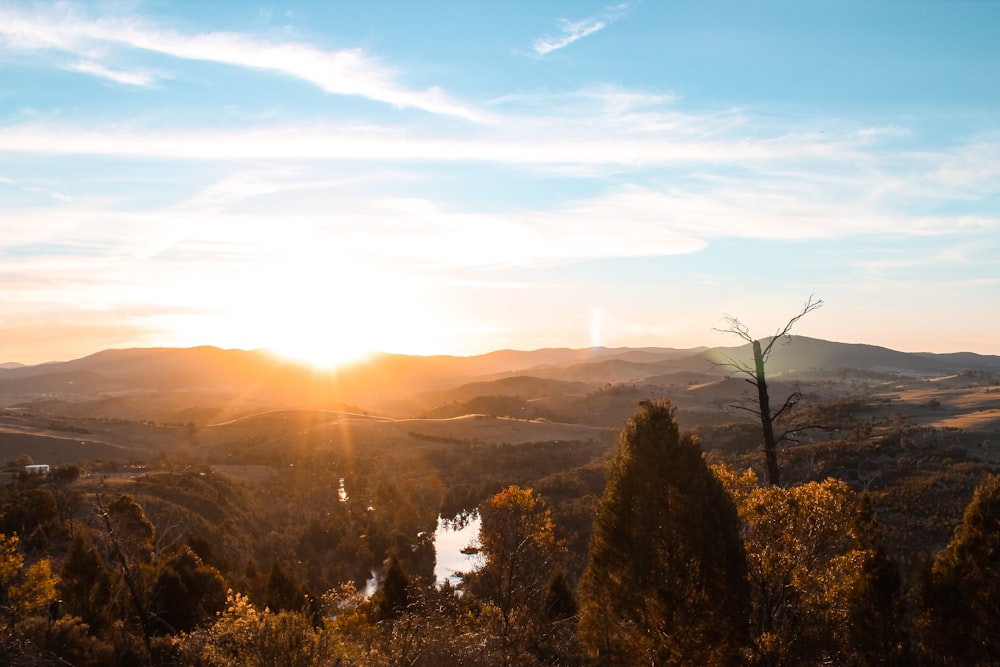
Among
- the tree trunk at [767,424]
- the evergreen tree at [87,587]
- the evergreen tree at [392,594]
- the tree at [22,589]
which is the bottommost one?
the evergreen tree at [392,594]

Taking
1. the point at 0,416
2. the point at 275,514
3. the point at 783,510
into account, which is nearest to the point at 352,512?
the point at 275,514

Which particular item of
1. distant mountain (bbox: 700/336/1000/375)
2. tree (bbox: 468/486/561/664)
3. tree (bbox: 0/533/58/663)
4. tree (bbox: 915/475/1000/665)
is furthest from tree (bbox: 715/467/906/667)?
distant mountain (bbox: 700/336/1000/375)

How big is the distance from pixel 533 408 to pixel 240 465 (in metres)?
51.4

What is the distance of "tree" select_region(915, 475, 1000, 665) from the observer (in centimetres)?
1309

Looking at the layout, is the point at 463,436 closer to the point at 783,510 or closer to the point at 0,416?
the point at 0,416

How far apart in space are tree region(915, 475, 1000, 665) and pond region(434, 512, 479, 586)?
19873 millimetres

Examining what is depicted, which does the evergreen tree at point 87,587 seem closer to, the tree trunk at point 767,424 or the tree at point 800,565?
the tree at point 800,565

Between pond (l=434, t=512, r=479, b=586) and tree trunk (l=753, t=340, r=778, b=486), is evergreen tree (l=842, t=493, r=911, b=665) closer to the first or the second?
tree trunk (l=753, t=340, r=778, b=486)

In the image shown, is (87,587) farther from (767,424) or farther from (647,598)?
→ (767,424)

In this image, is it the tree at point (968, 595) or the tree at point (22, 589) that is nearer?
the tree at point (968, 595)

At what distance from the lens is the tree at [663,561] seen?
11.4 m

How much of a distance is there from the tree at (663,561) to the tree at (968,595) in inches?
231

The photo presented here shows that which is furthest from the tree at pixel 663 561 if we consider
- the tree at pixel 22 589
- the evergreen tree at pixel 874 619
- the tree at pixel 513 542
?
the tree at pixel 22 589

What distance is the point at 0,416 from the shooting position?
60.1m
